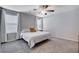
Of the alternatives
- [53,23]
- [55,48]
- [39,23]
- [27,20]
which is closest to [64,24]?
[53,23]

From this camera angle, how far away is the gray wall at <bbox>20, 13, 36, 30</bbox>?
433 centimetres

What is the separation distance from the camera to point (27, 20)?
4496 millimetres

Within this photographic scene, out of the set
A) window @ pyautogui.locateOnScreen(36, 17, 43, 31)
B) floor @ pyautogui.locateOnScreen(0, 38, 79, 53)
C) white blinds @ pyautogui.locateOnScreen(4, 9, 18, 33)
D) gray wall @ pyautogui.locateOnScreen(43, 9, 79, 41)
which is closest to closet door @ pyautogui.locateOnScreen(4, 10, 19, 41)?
white blinds @ pyautogui.locateOnScreen(4, 9, 18, 33)

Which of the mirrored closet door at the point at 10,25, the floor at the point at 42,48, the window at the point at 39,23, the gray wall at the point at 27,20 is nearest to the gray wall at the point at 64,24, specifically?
the window at the point at 39,23

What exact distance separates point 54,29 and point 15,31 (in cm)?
305

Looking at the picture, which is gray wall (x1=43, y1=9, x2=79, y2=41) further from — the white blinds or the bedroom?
the white blinds

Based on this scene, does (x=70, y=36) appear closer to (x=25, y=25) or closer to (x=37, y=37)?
→ (x=37, y=37)

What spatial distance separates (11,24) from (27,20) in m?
1.13

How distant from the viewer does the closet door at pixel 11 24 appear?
3.62 metres

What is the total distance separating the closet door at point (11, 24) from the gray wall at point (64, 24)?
2.43 meters

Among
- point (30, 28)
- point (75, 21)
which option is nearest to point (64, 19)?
point (75, 21)

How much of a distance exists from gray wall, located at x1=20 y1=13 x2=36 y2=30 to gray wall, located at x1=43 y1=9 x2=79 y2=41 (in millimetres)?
1076

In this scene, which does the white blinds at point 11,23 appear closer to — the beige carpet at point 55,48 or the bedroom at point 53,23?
the bedroom at point 53,23

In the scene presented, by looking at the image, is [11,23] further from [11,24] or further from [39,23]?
[39,23]
